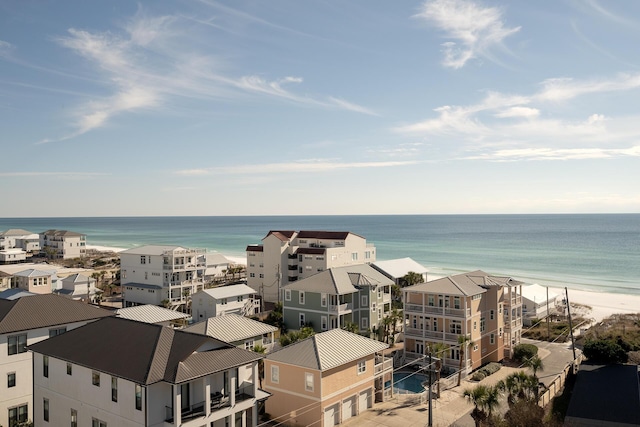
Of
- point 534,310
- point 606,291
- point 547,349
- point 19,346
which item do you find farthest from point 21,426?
point 606,291

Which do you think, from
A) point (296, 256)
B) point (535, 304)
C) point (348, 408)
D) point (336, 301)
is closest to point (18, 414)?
point (348, 408)

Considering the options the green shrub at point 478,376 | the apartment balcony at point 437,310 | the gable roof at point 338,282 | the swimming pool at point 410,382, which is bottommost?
the swimming pool at point 410,382

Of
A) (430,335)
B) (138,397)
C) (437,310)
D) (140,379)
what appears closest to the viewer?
(140,379)

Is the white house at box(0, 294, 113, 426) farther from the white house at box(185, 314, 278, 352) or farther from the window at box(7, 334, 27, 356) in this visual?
the white house at box(185, 314, 278, 352)

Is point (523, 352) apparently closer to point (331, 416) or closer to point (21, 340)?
point (331, 416)

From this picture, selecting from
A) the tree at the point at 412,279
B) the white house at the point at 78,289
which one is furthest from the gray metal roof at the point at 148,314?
the tree at the point at 412,279

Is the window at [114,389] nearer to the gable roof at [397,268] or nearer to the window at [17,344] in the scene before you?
the window at [17,344]

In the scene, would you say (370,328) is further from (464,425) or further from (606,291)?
(606,291)
